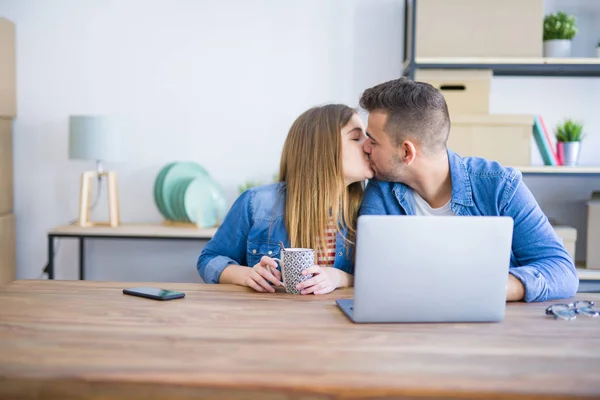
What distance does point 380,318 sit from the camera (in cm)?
131

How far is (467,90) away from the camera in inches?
136

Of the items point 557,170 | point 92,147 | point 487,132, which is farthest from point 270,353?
point 92,147

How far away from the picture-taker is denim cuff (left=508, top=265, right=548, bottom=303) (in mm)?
1574

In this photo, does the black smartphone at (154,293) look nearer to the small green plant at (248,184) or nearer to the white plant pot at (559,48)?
the small green plant at (248,184)

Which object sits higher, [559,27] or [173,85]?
[559,27]

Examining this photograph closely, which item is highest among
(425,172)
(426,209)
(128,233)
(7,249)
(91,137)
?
(91,137)

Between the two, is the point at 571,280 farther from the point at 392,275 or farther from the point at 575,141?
the point at 575,141

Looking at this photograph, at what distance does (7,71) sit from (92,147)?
2.47 ft

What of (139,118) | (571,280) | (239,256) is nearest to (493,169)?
(571,280)

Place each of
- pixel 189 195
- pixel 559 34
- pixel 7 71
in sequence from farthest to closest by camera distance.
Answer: pixel 7 71
pixel 189 195
pixel 559 34

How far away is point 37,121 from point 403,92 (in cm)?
275

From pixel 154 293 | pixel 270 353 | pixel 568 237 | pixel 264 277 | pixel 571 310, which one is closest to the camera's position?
pixel 270 353

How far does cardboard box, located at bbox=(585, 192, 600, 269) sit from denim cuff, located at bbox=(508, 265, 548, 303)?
6.65ft

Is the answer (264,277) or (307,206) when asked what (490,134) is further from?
(264,277)
